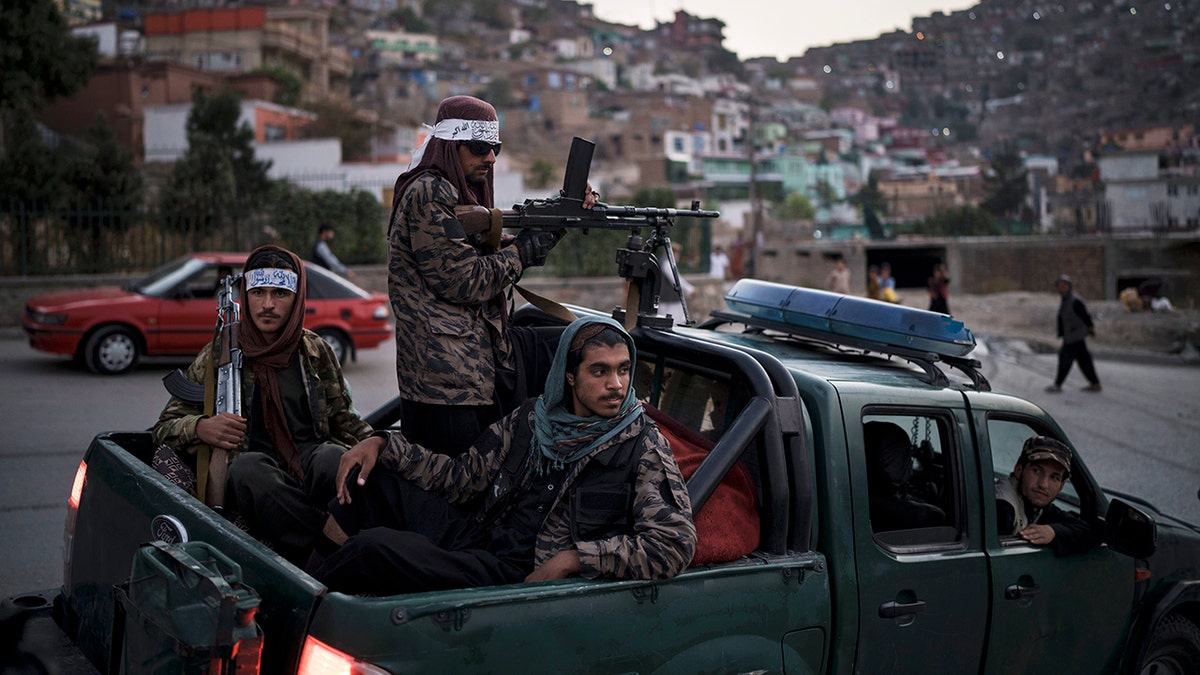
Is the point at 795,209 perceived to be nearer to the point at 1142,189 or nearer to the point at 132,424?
the point at 1142,189

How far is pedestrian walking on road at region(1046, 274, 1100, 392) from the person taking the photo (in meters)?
14.4

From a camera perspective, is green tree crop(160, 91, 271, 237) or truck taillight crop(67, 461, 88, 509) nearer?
truck taillight crop(67, 461, 88, 509)

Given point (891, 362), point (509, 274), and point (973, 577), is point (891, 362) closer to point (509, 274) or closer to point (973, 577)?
point (973, 577)

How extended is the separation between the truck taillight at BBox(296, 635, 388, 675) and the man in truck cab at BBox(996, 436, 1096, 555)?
8.01 ft

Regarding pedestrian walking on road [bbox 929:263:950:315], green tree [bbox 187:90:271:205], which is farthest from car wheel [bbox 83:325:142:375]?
green tree [bbox 187:90:271:205]

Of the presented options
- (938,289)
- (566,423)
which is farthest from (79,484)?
(938,289)

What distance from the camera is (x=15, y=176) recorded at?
1883 cm

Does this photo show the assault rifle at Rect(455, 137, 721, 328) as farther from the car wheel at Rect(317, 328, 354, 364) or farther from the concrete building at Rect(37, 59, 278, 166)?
the concrete building at Rect(37, 59, 278, 166)

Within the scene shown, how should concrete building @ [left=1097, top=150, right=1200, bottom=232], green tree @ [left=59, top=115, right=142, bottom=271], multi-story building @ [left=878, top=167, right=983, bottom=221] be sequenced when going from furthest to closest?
multi-story building @ [left=878, top=167, right=983, bottom=221] → concrete building @ [left=1097, top=150, right=1200, bottom=232] → green tree @ [left=59, top=115, right=142, bottom=271]

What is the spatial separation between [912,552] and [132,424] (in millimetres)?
8033

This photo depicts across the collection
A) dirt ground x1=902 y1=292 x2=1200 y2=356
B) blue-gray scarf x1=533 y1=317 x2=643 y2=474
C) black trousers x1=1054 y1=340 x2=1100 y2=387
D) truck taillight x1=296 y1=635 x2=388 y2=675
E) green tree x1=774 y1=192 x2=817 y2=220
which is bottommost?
dirt ground x1=902 y1=292 x2=1200 y2=356

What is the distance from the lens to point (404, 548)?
9.20 ft

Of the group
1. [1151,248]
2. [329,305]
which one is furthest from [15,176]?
[1151,248]

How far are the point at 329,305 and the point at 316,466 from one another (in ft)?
32.5
